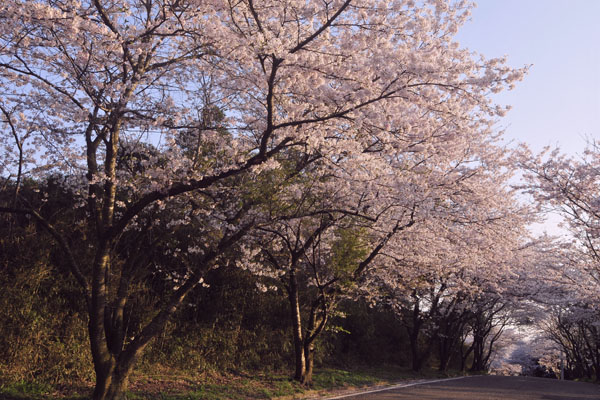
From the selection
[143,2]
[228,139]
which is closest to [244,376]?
[228,139]

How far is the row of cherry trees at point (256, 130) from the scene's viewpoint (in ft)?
20.3

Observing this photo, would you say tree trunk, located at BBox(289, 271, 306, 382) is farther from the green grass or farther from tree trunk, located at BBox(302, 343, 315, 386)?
the green grass

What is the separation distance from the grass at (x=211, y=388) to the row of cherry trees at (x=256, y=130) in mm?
759

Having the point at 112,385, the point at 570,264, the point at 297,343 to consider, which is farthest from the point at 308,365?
the point at 570,264

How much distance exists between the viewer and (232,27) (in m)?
6.69

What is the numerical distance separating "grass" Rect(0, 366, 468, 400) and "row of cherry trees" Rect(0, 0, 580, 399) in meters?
0.76

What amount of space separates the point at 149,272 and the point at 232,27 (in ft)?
22.9

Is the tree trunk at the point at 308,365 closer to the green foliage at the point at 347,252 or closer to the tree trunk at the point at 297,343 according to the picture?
the tree trunk at the point at 297,343

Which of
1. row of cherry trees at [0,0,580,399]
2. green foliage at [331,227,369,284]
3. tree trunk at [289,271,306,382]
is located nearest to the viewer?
row of cherry trees at [0,0,580,399]

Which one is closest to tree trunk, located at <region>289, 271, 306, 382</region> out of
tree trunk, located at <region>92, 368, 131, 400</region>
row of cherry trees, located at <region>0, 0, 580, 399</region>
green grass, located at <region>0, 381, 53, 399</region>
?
row of cherry trees, located at <region>0, 0, 580, 399</region>

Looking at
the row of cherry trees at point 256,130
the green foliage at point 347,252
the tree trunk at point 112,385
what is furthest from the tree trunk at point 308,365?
the tree trunk at point 112,385

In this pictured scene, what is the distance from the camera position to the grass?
7.44 meters

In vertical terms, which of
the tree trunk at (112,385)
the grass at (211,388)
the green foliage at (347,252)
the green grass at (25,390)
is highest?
the green foliage at (347,252)

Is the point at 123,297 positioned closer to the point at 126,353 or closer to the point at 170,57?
the point at 126,353
